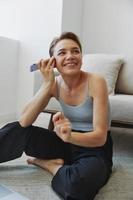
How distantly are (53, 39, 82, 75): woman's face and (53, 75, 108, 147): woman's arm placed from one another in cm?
11

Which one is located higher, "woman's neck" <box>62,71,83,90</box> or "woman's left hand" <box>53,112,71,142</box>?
"woman's neck" <box>62,71,83,90</box>

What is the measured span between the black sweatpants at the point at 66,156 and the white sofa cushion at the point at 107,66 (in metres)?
0.85

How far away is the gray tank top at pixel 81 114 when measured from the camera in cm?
127

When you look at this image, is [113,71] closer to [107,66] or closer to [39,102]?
[107,66]

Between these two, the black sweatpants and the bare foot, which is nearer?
the black sweatpants

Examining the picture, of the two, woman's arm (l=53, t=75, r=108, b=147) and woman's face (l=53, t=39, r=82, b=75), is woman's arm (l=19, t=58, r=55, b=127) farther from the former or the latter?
woman's arm (l=53, t=75, r=108, b=147)

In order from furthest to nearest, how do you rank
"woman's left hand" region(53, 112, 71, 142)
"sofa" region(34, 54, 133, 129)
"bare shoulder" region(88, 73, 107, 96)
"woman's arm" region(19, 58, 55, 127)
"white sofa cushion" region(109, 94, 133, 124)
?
"sofa" region(34, 54, 133, 129)
"white sofa cushion" region(109, 94, 133, 124)
"woman's arm" region(19, 58, 55, 127)
"bare shoulder" region(88, 73, 107, 96)
"woman's left hand" region(53, 112, 71, 142)

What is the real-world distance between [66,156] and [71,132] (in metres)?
0.35

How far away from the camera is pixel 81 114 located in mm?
1310

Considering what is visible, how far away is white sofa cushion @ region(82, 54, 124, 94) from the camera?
217cm

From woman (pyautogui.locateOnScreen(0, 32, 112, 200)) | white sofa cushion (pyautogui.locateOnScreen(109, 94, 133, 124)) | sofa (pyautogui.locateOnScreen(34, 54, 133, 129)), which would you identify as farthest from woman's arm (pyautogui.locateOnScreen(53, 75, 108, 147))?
sofa (pyautogui.locateOnScreen(34, 54, 133, 129))

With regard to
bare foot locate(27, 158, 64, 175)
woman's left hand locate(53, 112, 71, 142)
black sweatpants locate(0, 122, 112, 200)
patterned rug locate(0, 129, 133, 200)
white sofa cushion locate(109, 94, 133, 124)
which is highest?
woman's left hand locate(53, 112, 71, 142)

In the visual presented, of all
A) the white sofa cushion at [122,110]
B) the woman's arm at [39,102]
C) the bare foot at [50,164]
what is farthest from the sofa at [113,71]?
the woman's arm at [39,102]

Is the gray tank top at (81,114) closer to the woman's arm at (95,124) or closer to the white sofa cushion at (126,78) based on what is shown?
the woman's arm at (95,124)
